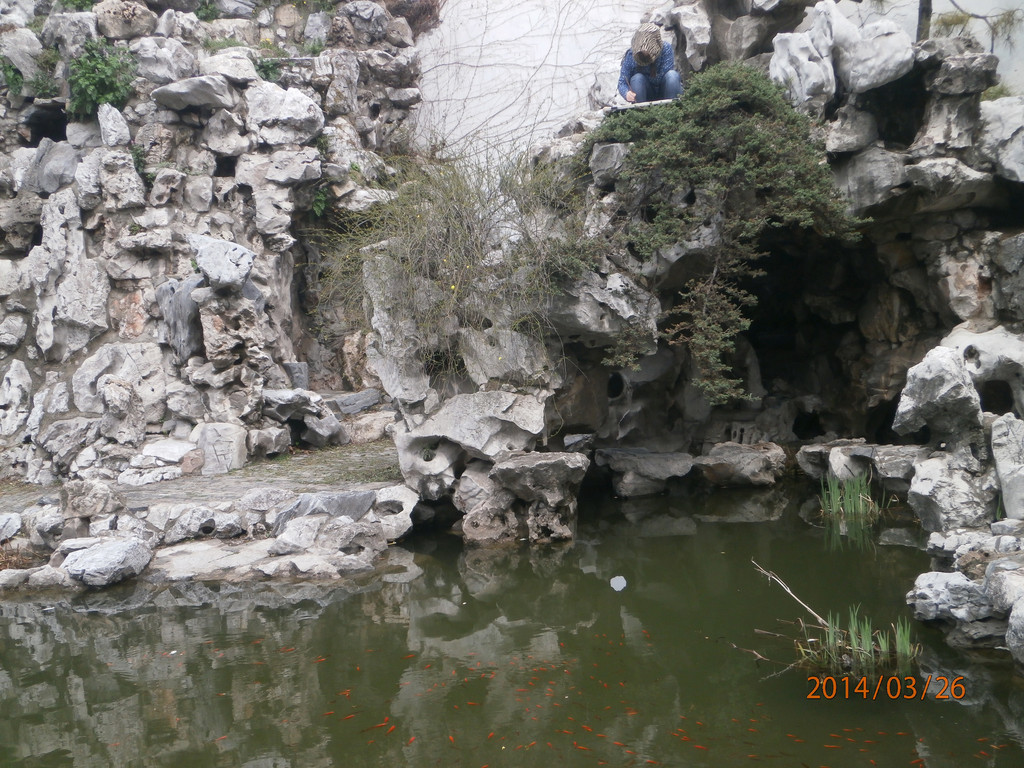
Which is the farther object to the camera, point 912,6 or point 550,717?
point 912,6

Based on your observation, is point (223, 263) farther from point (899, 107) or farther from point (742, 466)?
point (899, 107)

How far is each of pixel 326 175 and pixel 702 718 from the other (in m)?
11.4

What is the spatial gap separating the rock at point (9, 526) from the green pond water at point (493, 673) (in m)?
1.49

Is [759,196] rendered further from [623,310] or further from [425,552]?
[425,552]

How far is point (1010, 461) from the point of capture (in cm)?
668

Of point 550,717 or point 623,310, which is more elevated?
point 623,310

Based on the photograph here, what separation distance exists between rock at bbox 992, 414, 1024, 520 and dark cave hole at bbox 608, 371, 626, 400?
5.20 metres

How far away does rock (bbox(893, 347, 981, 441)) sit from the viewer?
686 centimetres

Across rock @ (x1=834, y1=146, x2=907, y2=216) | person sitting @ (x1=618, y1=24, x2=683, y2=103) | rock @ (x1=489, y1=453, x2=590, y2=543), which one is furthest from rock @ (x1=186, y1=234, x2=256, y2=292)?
rock @ (x1=834, y1=146, x2=907, y2=216)

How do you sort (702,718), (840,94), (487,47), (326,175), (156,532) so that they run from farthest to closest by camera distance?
(487,47) < (326,175) < (840,94) < (156,532) < (702,718)

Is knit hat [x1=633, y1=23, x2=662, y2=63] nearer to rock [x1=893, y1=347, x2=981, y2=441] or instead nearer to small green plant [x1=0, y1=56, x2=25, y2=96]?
rock [x1=893, y1=347, x2=981, y2=441]

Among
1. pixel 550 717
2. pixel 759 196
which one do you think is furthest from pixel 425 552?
pixel 759 196

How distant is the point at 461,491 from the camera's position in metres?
9.02

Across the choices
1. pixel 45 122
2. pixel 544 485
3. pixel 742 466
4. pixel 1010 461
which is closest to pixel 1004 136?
pixel 1010 461
